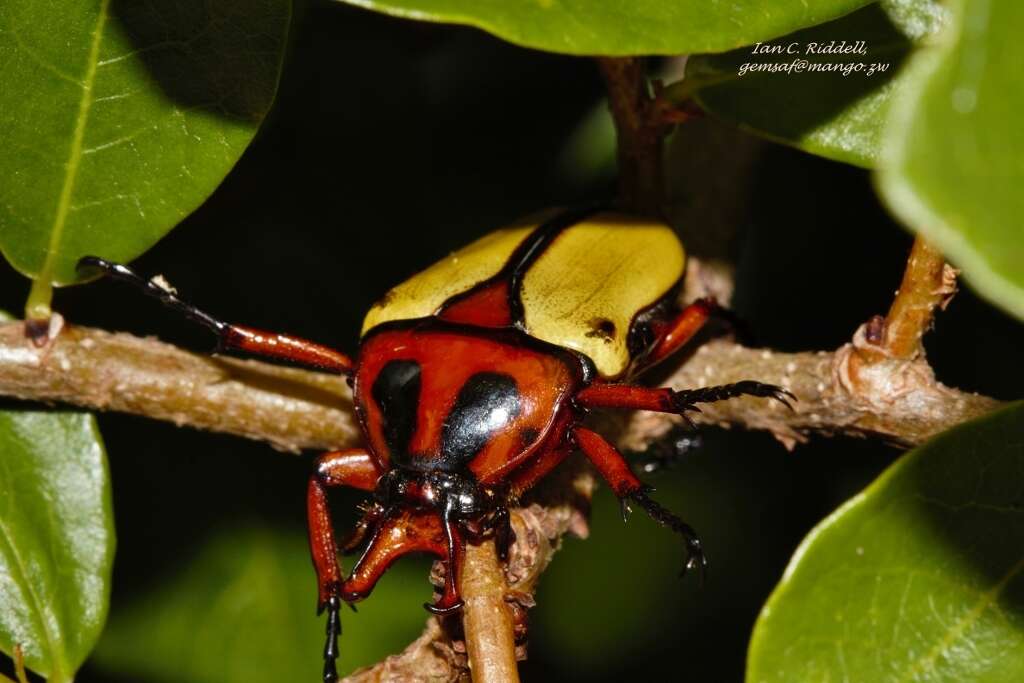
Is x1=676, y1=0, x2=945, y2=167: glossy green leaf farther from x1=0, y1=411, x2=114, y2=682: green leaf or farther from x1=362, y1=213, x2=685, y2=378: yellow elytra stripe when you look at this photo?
x1=0, y1=411, x2=114, y2=682: green leaf

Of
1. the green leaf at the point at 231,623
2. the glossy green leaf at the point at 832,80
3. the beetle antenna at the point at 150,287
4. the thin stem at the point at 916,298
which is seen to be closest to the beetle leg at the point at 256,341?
the beetle antenna at the point at 150,287

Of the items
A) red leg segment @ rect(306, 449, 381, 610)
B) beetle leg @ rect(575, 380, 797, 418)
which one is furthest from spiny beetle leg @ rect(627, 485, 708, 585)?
red leg segment @ rect(306, 449, 381, 610)

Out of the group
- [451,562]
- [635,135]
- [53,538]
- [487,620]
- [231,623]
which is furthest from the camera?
[231,623]

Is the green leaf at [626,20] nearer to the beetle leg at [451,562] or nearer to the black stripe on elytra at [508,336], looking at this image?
the beetle leg at [451,562]

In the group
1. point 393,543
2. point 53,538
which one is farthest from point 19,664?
point 393,543

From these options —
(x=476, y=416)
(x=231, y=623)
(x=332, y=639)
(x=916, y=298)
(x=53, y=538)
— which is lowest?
(x=231, y=623)

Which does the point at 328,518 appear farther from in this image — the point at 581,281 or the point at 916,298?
the point at 916,298

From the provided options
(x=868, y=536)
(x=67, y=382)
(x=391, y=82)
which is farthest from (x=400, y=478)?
(x=391, y=82)
